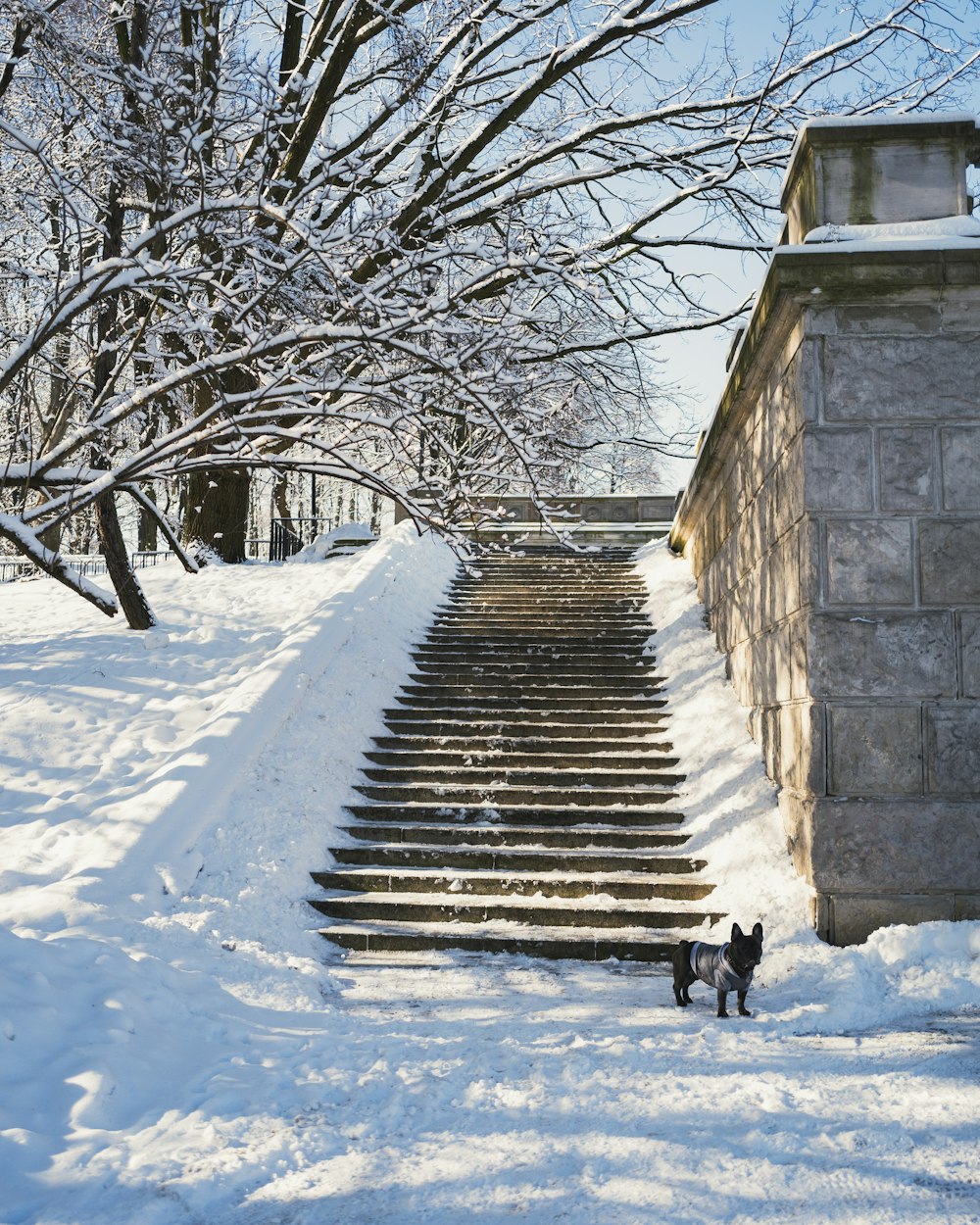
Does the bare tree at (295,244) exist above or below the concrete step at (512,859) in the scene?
above

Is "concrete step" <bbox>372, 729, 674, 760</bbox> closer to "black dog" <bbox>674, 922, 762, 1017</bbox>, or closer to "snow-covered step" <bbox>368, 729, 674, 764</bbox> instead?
"snow-covered step" <bbox>368, 729, 674, 764</bbox>

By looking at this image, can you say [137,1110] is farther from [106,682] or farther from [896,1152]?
[106,682]

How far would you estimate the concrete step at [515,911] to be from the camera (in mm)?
6328

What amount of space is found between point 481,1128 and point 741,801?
396cm

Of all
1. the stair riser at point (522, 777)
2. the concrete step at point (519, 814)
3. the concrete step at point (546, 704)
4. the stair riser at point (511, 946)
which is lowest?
the stair riser at point (511, 946)

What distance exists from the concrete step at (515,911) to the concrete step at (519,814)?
3.23ft

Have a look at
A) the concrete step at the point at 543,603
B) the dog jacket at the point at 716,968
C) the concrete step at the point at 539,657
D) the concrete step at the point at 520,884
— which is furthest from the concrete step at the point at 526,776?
the concrete step at the point at 543,603

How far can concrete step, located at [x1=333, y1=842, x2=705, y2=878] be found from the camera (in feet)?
22.6

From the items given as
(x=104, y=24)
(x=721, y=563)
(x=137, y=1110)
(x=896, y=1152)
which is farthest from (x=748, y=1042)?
(x=104, y=24)

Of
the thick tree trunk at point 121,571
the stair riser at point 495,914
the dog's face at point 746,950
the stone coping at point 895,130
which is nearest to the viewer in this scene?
the dog's face at point 746,950

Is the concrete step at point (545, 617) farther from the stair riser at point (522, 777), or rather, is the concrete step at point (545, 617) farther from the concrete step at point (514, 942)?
the concrete step at point (514, 942)

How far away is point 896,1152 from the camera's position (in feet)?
10.6

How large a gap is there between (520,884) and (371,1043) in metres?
2.46

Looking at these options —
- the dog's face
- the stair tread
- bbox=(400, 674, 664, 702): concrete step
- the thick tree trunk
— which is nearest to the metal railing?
the thick tree trunk
